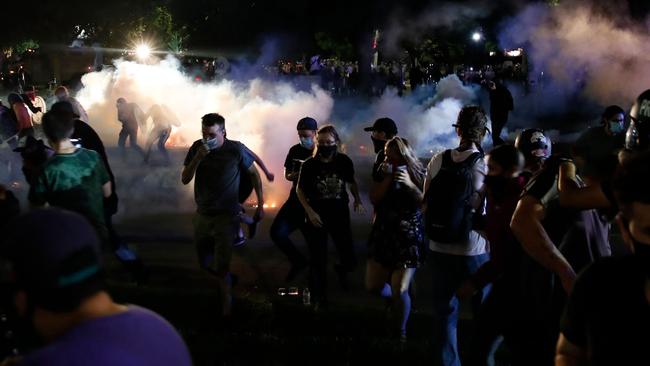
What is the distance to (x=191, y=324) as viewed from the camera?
6.17 m

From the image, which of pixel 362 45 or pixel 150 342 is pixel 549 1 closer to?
pixel 362 45

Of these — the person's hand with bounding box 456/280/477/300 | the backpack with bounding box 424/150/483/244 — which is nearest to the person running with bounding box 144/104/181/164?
the backpack with bounding box 424/150/483/244

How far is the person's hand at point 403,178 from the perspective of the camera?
17.9 feet

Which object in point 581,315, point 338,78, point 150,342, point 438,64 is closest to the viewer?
point 150,342

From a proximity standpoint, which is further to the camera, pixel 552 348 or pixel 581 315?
pixel 552 348

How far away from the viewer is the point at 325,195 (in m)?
6.34

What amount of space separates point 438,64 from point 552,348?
1310 inches

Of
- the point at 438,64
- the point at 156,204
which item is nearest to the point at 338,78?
the point at 438,64

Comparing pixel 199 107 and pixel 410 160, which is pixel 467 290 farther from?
pixel 199 107

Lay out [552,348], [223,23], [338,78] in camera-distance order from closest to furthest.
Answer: [552,348], [223,23], [338,78]

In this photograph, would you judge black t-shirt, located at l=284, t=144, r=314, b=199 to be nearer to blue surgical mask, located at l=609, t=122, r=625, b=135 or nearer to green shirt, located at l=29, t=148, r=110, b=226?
green shirt, located at l=29, t=148, r=110, b=226

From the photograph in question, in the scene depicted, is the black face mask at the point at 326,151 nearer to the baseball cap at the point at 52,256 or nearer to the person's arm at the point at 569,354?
the person's arm at the point at 569,354

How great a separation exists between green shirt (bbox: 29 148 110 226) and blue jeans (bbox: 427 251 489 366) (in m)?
2.39

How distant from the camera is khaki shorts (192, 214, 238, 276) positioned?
6203mm
